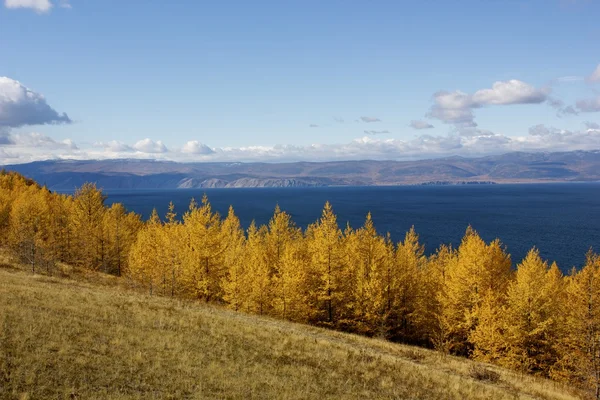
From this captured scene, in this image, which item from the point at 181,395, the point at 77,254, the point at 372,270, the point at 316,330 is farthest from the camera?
the point at 77,254

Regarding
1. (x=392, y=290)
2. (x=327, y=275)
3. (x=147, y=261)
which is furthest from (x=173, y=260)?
(x=392, y=290)

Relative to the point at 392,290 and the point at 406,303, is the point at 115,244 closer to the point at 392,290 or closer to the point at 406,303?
the point at 392,290

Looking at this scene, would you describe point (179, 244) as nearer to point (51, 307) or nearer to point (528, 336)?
point (51, 307)

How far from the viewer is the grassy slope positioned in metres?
13.9

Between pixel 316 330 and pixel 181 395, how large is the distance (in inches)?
754

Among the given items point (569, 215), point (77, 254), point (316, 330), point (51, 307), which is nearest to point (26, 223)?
point (77, 254)

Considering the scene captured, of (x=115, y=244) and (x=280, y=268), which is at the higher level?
(x=280, y=268)

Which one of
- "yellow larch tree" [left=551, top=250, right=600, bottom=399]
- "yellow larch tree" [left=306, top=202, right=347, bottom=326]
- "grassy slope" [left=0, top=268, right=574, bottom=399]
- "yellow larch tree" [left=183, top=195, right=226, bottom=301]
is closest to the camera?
"grassy slope" [left=0, top=268, right=574, bottom=399]

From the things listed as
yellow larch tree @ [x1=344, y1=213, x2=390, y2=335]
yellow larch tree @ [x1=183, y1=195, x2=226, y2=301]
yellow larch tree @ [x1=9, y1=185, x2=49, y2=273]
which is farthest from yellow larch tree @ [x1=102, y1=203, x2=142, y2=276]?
yellow larch tree @ [x1=344, y1=213, x2=390, y2=335]

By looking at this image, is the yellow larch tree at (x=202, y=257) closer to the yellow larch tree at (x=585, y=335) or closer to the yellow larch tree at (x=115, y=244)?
the yellow larch tree at (x=115, y=244)

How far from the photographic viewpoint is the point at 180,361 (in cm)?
A: 1727

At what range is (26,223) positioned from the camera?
58281 mm

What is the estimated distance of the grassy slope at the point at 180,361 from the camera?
13.9 meters

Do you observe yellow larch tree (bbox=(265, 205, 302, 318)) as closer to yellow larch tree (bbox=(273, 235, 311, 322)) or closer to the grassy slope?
yellow larch tree (bbox=(273, 235, 311, 322))
